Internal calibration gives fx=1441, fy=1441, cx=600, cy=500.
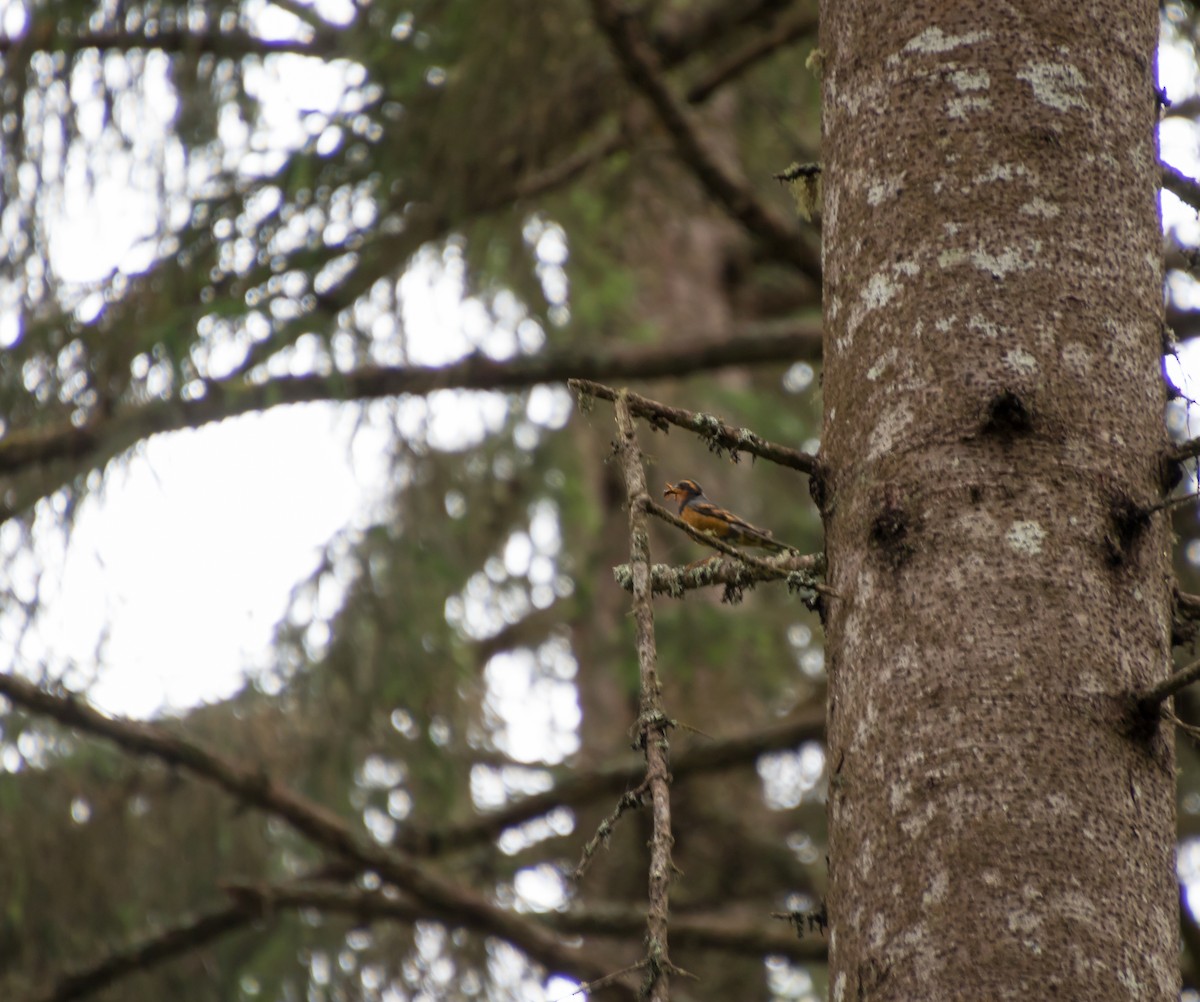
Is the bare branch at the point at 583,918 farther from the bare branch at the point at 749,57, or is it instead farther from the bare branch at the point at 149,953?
the bare branch at the point at 749,57

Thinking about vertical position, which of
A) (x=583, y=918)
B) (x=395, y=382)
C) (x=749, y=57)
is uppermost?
(x=749, y=57)

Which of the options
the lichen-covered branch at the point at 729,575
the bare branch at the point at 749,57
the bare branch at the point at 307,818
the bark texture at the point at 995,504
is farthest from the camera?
the bare branch at the point at 749,57

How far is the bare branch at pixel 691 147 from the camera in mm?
4755

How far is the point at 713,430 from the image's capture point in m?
1.94

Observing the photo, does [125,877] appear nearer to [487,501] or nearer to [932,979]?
[487,501]

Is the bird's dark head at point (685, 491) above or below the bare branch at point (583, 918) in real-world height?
above

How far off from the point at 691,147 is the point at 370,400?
158 centimetres

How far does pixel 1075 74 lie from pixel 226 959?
5036 mm

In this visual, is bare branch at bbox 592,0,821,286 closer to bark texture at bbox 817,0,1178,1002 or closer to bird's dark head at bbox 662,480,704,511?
bird's dark head at bbox 662,480,704,511

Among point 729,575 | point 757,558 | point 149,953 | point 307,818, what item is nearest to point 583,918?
point 307,818

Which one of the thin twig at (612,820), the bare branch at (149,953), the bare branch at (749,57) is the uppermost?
the bare branch at (749,57)

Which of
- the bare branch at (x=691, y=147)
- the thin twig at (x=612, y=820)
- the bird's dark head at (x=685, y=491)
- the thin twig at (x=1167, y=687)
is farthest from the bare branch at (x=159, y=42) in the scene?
the thin twig at (x=1167, y=687)

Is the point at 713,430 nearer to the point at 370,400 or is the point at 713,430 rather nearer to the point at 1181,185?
the point at 1181,185

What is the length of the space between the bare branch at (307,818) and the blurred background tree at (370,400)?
3cm
